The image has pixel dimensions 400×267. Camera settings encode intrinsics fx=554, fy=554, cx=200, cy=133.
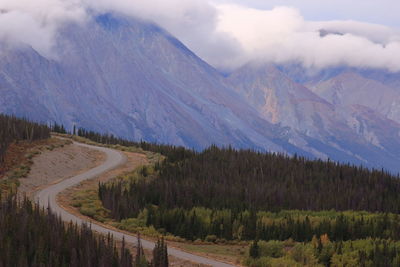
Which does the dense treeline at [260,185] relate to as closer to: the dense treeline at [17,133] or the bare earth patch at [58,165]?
the bare earth patch at [58,165]

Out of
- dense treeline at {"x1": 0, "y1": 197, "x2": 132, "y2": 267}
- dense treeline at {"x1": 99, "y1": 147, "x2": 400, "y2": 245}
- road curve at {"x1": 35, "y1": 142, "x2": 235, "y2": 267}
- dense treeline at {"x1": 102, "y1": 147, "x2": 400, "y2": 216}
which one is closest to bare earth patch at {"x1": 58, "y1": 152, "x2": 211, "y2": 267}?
road curve at {"x1": 35, "y1": 142, "x2": 235, "y2": 267}

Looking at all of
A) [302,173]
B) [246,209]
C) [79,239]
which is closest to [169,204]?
[246,209]

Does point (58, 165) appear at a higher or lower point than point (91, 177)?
higher

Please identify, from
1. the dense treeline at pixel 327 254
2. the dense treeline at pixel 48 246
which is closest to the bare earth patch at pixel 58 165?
the dense treeline at pixel 48 246

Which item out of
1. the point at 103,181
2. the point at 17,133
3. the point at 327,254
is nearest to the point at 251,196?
the point at 103,181

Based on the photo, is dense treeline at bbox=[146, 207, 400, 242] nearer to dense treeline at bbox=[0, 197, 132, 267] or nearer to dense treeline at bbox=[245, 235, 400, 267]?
dense treeline at bbox=[245, 235, 400, 267]

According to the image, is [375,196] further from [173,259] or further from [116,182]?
[173,259]

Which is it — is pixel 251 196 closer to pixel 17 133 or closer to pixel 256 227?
pixel 256 227

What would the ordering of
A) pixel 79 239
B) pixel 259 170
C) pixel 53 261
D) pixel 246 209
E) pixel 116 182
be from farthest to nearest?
pixel 259 170 → pixel 116 182 → pixel 246 209 → pixel 79 239 → pixel 53 261
